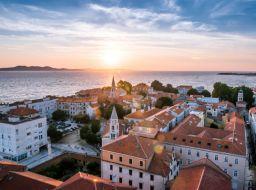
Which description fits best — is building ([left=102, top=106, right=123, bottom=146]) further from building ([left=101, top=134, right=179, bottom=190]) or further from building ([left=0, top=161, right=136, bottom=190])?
building ([left=0, top=161, right=136, bottom=190])

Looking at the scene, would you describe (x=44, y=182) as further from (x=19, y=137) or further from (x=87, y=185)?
(x=19, y=137)

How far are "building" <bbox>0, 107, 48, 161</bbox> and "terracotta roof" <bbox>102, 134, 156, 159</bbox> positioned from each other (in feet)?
64.1

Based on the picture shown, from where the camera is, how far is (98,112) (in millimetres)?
73375

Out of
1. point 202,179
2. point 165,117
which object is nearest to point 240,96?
point 165,117

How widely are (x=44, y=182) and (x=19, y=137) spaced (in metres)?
20.6

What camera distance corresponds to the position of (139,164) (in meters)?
28.8

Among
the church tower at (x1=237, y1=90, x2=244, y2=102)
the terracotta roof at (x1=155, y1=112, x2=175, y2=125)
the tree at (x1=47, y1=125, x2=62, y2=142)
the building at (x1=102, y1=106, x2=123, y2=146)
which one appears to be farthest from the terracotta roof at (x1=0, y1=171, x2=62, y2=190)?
the church tower at (x1=237, y1=90, x2=244, y2=102)

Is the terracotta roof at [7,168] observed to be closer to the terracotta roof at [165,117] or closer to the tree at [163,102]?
the terracotta roof at [165,117]

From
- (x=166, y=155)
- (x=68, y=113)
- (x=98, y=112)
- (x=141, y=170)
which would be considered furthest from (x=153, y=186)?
(x=68, y=113)

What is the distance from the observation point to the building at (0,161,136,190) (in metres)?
21.3

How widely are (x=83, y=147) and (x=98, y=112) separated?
26.4 meters

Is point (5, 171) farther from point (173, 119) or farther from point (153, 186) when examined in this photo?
point (173, 119)

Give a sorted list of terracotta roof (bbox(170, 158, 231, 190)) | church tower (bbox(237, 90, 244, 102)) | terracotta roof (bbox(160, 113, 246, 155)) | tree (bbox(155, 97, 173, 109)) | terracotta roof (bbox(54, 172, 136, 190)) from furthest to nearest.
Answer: church tower (bbox(237, 90, 244, 102))
tree (bbox(155, 97, 173, 109))
terracotta roof (bbox(160, 113, 246, 155))
terracotta roof (bbox(170, 158, 231, 190))
terracotta roof (bbox(54, 172, 136, 190))

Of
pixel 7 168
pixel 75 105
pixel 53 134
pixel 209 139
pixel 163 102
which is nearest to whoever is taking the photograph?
pixel 7 168
